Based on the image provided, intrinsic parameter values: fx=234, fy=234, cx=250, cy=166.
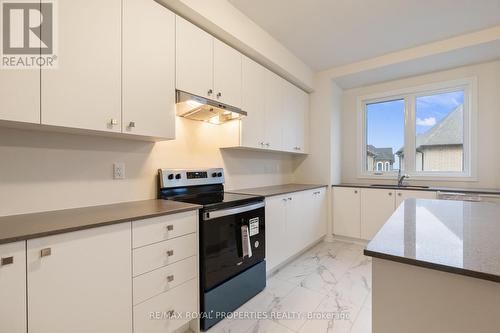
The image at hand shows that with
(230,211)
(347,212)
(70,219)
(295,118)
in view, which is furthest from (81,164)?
(347,212)

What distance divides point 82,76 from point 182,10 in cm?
97

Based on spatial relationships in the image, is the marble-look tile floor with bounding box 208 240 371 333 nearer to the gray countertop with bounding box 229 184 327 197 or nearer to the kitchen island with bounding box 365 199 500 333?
the gray countertop with bounding box 229 184 327 197

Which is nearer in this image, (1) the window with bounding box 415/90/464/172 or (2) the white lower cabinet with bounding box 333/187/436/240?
(2) the white lower cabinet with bounding box 333/187/436/240

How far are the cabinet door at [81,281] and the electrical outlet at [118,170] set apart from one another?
0.61m

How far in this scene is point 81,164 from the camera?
1.59 meters

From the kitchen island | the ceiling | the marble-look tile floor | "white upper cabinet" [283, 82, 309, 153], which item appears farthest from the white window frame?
the kitchen island

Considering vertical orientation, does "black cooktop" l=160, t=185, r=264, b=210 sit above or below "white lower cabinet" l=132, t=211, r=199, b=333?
above

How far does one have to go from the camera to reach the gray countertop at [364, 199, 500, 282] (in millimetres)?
691

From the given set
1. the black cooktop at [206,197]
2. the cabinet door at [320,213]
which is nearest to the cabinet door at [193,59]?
the black cooktop at [206,197]

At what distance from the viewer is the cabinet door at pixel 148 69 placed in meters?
1.53

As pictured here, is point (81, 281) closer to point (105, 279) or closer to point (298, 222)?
point (105, 279)

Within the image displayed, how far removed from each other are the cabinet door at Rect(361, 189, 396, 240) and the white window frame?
0.62 m

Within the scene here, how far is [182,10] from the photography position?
1828 mm

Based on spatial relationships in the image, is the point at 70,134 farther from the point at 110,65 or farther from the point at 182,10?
the point at 182,10
